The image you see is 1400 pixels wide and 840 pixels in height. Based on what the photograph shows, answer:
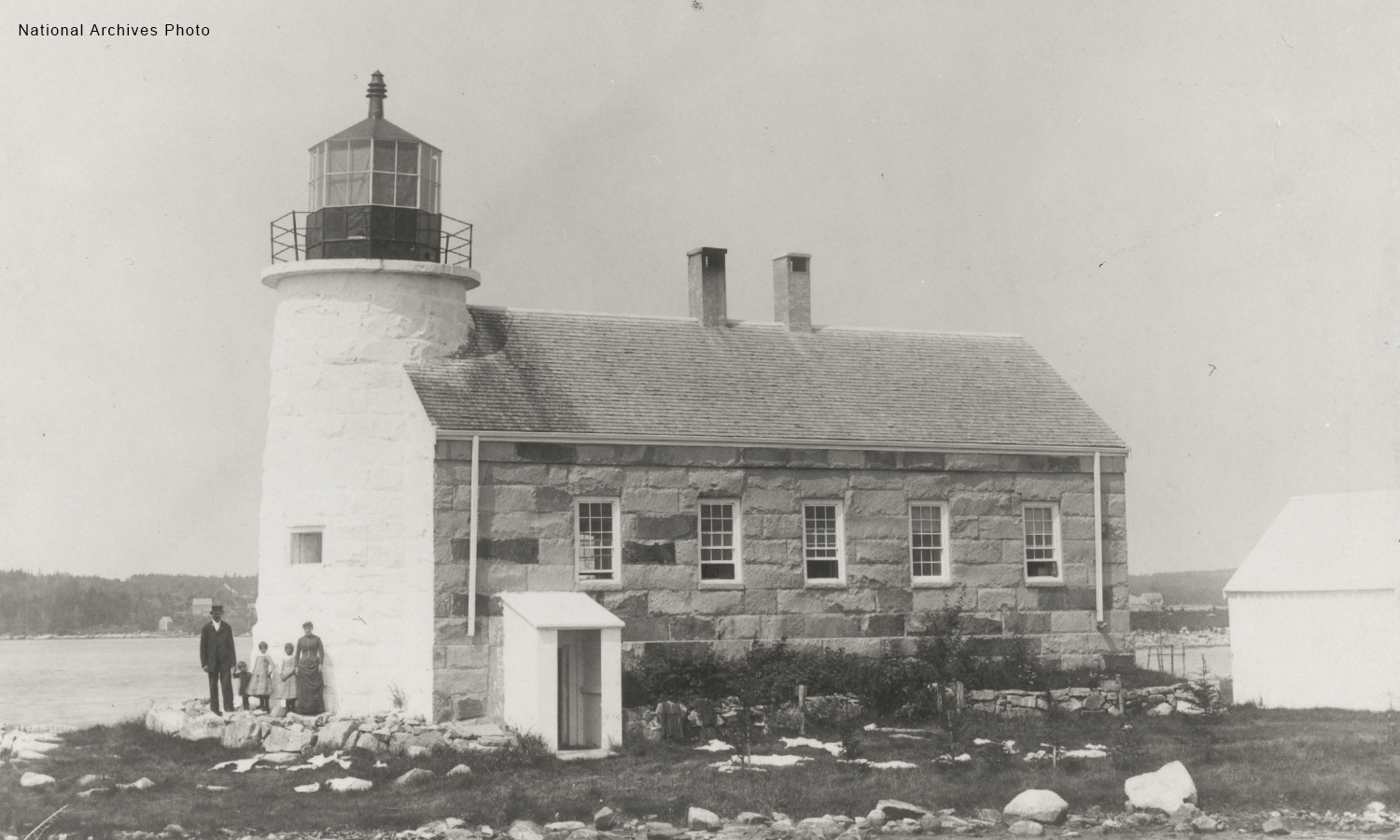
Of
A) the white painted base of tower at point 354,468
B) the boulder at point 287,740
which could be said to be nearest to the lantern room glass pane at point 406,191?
the white painted base of tower at point 354,468

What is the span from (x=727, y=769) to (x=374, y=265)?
9.33 metres

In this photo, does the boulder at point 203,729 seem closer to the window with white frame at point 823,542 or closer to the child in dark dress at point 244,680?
the child in dark dress at point 244,680

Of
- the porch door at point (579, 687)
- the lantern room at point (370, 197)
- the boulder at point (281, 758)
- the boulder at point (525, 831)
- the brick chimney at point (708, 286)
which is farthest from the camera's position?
the brick chimney at point (708, 286)

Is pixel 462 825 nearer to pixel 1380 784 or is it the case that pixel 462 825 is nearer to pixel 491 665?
pixel 491 665

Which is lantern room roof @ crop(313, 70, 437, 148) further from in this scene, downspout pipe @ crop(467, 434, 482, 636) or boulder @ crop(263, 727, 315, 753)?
boulder @ crop(263, 727, 315, 753)

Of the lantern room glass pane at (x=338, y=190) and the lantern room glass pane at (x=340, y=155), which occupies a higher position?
the lantern room glass pane at (x=340, y=155)

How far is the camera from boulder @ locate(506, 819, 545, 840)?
52.6 feet

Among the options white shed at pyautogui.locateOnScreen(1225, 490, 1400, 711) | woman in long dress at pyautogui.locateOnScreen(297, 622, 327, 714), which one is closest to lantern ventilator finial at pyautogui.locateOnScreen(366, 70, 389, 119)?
woman in long dress at pyautogui.locateOnScreen(297, 622, 327, 714)

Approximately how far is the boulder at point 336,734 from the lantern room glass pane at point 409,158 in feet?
28.0

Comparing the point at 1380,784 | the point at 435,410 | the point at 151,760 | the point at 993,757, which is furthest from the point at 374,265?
the point at 1380,784

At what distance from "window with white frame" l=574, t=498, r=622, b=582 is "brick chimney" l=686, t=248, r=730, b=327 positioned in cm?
487

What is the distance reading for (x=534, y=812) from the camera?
55.8 feet

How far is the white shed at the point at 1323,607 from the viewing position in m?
24.3

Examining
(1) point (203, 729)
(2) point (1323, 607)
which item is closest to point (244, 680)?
(1) point (203, 729)
